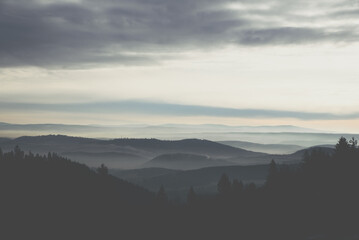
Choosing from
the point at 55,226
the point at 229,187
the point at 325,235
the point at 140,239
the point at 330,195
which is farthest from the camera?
the point at 55,226

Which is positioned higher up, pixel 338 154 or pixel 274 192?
pixel 338 154

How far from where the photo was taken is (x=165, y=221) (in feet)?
574

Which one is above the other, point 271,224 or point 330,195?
point 330,195

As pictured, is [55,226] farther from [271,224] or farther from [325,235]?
[325,235]

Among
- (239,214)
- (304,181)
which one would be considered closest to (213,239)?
(239,214)

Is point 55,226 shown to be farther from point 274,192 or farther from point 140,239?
point 274,192

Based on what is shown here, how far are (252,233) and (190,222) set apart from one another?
94.4 feet

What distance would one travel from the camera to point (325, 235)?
9712cm

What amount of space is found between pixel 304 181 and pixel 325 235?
47768 millimetres

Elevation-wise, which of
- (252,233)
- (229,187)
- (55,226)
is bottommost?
(55,226)

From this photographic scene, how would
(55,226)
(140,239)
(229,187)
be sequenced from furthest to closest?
(55,226), (140,239), (229,187)

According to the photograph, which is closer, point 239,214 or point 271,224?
point 271,224

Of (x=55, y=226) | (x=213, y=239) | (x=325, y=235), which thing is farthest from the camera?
(x=55, y=226)

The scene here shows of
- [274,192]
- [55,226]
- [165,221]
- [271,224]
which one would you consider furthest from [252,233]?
[55,226]
